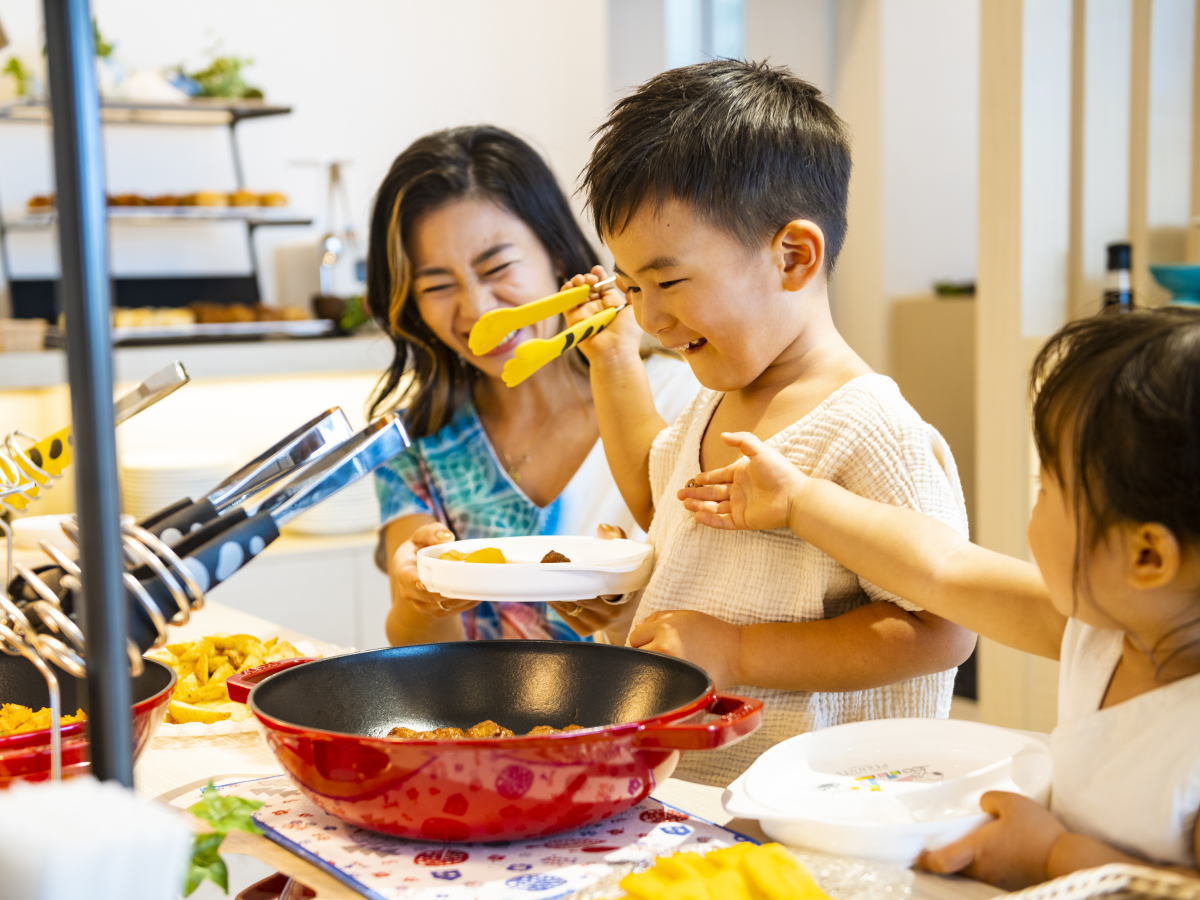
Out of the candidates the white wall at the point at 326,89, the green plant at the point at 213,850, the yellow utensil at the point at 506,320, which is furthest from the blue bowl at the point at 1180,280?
the green plant at the point at 213,850

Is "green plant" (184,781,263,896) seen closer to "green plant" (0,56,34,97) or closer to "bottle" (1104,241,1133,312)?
"bottle" (1104,241,1133,312)

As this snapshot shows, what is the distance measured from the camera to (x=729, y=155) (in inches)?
45.8

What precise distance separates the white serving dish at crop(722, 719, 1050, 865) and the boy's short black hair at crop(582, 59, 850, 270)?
19.1 inches

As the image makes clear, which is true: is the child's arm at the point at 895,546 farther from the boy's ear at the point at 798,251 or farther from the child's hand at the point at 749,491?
the boy's ear at the point at 798,251

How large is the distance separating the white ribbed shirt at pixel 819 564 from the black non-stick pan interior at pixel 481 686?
0.23 metres

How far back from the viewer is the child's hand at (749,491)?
1060mm

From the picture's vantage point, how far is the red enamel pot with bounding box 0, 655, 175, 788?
845mm

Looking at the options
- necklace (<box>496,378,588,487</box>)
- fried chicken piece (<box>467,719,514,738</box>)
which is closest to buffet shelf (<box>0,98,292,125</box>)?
necklace (<box>496,378,588,487</box>)

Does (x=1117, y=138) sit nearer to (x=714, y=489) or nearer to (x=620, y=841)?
(x=714, y=489)

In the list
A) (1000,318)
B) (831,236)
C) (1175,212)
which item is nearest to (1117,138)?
(1175,212)

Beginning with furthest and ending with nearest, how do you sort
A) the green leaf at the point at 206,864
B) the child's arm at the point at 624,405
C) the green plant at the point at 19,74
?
the green plant at the point at 19,74, the child's arm at the point at 624,405, the green leaf at the point at 206,864

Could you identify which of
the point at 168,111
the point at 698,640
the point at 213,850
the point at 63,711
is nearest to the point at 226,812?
the point at 213,850

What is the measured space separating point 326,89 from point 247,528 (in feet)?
→ 11.4

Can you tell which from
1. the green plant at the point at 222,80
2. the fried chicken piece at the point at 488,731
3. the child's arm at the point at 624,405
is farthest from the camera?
the green plant at the point at 222,80
